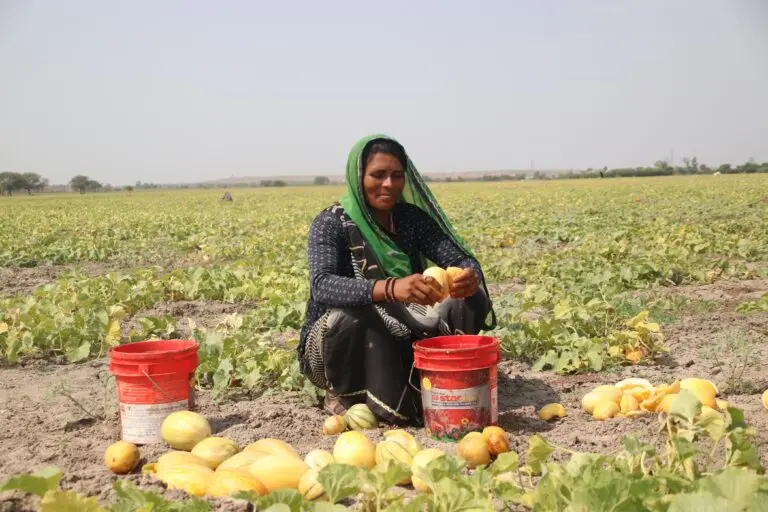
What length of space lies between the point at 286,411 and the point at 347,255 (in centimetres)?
84

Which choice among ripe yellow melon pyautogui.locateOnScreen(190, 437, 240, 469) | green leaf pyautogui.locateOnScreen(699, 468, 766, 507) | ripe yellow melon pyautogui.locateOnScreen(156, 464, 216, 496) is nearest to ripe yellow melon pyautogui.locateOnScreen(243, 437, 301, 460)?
ripe yellow melon pyautogui.locateOnScreen(190, 437, 240, 469)

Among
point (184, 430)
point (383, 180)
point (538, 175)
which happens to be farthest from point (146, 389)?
point (538, 175)

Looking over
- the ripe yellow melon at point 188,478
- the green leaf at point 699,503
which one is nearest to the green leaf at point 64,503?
the ripe yellow melon at point 188,478

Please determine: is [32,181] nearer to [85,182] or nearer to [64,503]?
[85,182]

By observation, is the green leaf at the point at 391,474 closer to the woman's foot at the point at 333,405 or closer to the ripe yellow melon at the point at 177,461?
the ripe yellow melon at the point at 177,461

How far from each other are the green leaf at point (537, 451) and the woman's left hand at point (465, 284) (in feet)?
4.37

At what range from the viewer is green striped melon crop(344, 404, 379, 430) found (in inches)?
140

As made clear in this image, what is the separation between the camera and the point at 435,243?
4109 mm

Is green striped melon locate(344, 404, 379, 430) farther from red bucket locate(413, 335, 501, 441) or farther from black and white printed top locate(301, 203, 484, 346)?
black and white printed top locate(301, 203, 484, 346)

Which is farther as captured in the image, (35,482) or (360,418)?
(360,418)

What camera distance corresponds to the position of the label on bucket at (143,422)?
132 inches

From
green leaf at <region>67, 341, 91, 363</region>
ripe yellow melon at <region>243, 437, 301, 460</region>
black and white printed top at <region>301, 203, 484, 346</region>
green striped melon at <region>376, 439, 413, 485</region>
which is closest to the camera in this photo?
green striped melon at <region>376, 439, 413, 485</region>

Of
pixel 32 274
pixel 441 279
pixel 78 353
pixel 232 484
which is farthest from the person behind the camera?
pixel 32 274

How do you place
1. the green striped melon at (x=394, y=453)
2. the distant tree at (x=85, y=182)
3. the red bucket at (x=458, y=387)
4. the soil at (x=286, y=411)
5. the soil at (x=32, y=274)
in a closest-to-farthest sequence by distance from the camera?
the green striped melon at (x=394, y=453) < the soil at (x=286, y=411) < the red bucket at (x=458, y=387) < the soil at (x=32, y=274) < the distant tree at (x=85, y=182)
